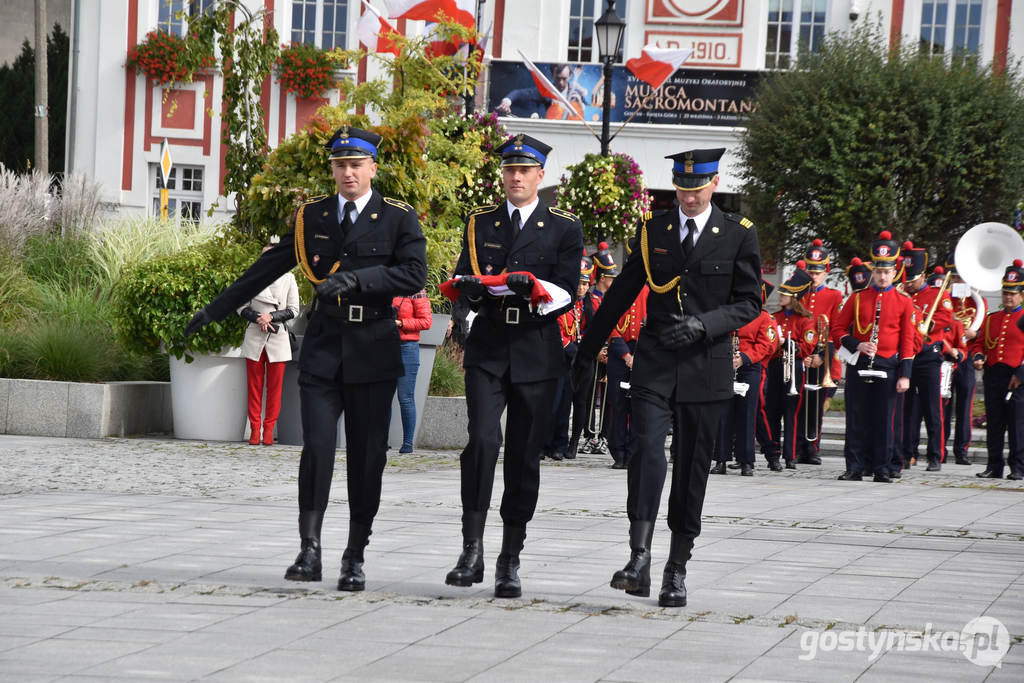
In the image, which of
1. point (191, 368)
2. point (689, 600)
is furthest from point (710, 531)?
point (191, 368)

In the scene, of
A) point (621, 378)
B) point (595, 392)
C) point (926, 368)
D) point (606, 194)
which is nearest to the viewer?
point (621, 378)

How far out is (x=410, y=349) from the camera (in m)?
13.4

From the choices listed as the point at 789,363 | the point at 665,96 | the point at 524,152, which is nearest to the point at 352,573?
the point at 524,152

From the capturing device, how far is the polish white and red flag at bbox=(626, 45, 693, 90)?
2895 centimetres

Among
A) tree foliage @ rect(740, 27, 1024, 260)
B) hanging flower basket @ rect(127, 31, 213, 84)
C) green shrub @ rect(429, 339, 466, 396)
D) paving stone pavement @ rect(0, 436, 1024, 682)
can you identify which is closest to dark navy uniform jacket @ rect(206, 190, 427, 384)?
paving stone pavement @ rect(0, 436, 1024, 682)

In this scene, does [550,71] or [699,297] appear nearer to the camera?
[699,297]

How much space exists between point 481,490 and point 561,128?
2623 cm

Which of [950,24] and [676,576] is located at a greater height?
[950,24]

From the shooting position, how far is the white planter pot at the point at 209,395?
1338cm

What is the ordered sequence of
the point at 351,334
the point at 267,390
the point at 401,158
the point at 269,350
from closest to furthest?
the point at 351,334
the point at 269,350
the point at 267,390
the point at 401,158

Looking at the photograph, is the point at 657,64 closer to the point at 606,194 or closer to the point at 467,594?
the point at 606,194

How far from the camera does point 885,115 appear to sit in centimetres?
2789

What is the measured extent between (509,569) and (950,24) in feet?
92.1

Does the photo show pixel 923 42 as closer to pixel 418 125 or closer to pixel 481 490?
pixel 418 125
